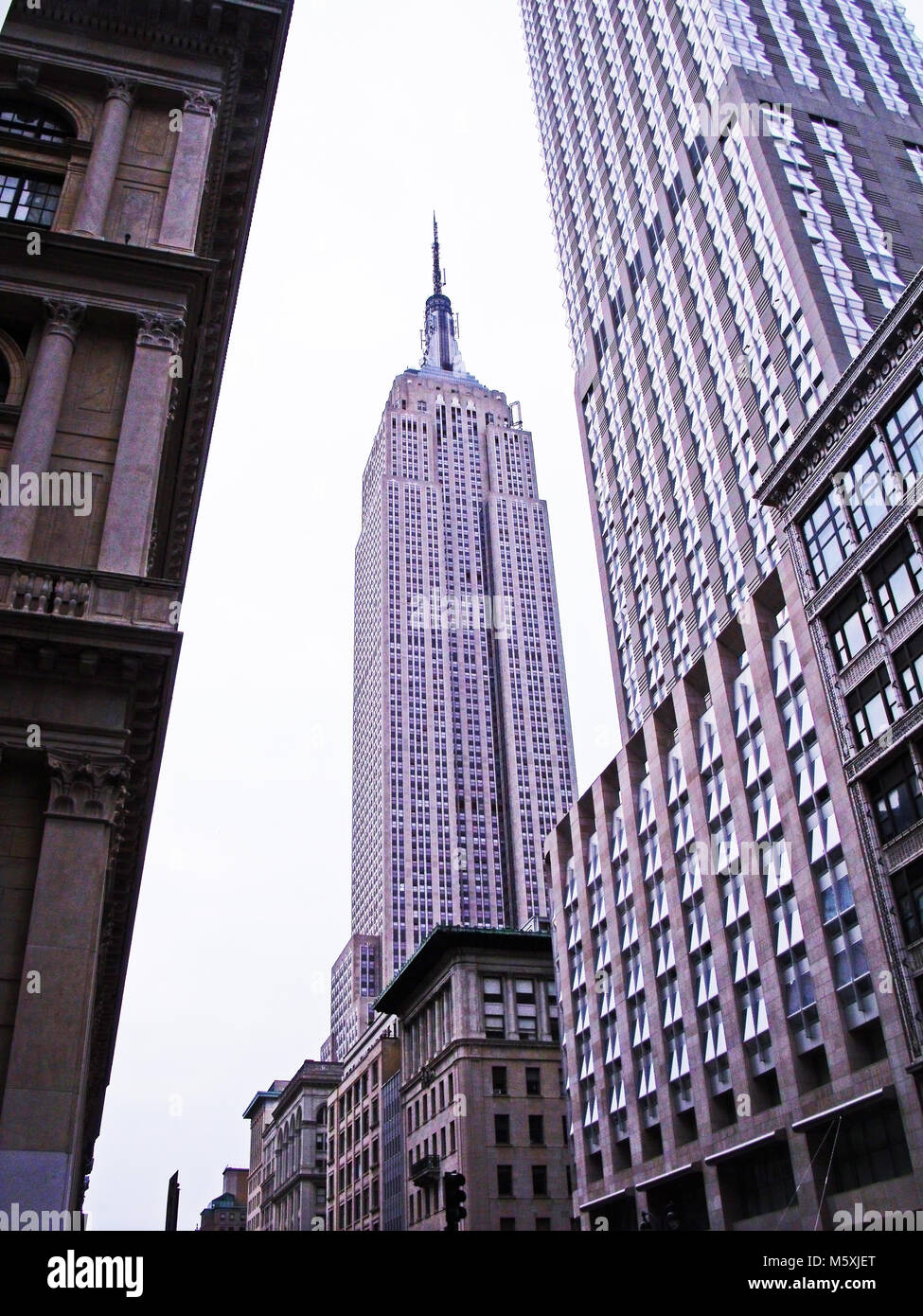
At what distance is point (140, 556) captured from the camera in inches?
810

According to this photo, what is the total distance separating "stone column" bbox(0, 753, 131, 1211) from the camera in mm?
15383

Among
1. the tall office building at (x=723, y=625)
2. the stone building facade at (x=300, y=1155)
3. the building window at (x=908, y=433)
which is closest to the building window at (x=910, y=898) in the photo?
the tall office building at (x=723, y=625)

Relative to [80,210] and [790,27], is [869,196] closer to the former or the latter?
[790,27]

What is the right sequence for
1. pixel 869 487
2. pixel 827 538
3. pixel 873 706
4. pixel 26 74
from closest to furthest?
pixel 26 74, pixel 873 706, pixel 869 487, pixel 827 538

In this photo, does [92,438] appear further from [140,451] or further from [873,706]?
[873,706]

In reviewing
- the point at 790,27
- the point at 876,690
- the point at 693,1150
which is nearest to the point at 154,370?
the point at 876,690

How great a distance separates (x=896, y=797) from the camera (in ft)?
157

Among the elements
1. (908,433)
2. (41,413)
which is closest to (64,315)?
(41,413)

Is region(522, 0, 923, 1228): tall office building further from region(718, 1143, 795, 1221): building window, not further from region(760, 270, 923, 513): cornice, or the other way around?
region(760, 270, 923, 513): cornice

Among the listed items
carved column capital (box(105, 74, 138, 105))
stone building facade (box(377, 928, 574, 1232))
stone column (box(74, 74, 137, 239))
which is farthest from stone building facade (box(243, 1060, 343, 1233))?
carved column capital (box(105, 74, 138, 105))

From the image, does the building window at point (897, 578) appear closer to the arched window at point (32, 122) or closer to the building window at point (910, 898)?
the building window at point (910, 898)

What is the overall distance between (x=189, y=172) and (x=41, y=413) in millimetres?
8007

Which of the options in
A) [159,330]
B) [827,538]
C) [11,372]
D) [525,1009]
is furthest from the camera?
[525,1009]
